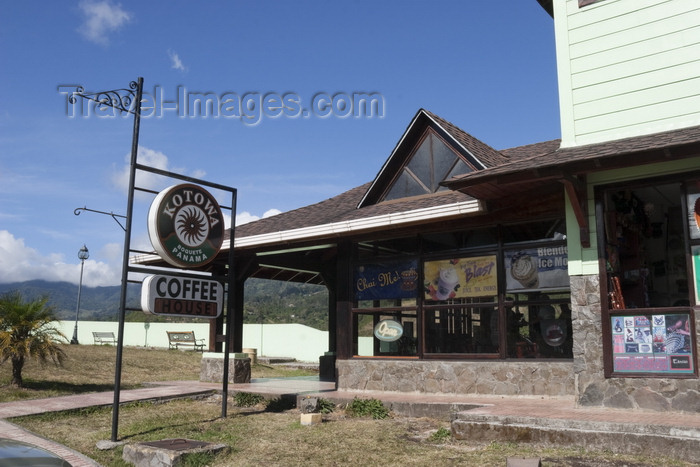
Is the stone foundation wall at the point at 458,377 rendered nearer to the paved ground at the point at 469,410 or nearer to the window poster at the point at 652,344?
the paved ground at the point at 469,410

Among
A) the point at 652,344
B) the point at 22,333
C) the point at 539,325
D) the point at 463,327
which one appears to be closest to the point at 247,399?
the point at 463,327

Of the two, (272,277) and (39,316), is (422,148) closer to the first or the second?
(272,277)

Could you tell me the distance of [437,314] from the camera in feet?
39.5

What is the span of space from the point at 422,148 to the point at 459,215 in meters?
3.24

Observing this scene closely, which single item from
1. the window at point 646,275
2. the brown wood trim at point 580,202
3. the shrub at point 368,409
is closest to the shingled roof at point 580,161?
the brown wood trim at point 580,202

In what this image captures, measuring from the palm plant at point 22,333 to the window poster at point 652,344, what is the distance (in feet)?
37.1

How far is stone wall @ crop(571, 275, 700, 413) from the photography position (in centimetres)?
829

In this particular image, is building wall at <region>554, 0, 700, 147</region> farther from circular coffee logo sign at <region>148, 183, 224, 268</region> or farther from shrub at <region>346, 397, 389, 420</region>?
circular coffee logo sign at <region>148, 183, 224, 268</region>

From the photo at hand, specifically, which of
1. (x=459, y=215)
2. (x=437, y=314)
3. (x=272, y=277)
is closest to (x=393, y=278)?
(x=437, y=314)

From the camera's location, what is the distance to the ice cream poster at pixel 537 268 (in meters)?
10.6

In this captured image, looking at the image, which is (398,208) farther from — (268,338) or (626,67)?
(268,338)

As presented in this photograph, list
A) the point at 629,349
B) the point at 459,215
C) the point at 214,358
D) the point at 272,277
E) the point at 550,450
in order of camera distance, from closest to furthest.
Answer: the point at 550,450 → the point at 629,349 → the point at 459,215 → the point at 214,358 → the point at 272,277

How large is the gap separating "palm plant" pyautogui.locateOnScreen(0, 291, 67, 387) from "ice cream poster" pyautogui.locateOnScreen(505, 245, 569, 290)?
9.77 m

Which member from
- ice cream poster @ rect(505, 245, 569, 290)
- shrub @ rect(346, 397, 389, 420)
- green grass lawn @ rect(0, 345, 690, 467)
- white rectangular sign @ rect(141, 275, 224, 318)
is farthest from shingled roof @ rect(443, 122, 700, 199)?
white rectangular sign @ rect(141, 275, 224, 318)
